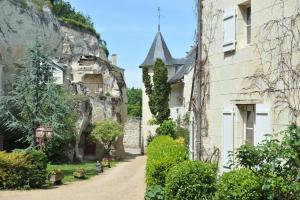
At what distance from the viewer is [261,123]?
10.1 meters

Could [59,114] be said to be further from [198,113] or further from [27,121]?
[198,113]

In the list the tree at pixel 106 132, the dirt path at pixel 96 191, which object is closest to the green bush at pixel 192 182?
the dirt path at pixel 96 191

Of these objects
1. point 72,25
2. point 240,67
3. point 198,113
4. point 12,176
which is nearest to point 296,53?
point 240,67

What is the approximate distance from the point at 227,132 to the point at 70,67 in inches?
1318

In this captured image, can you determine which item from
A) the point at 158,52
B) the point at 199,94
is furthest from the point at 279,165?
the point at 158,52

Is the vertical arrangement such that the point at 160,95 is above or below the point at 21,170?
above

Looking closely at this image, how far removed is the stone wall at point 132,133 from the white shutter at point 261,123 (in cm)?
4365

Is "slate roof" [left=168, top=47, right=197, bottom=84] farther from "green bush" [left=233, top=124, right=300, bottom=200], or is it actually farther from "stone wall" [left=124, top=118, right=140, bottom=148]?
"green bush" [left=233, top=124, right=300, bottom=200]

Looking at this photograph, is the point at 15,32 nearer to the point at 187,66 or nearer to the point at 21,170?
the point at 187,66

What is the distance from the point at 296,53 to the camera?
9273 mm

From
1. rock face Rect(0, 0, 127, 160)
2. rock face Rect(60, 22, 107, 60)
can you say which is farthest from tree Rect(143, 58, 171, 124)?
rock face Rect(60, 22, 107, 60)

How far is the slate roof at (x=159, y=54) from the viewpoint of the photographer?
49.8 meters

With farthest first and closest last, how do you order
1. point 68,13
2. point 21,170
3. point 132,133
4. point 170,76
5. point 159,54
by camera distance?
point 68,13 < point 132,133 < point 159,54 < point 170,76 < point 21,170

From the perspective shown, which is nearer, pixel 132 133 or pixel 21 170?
pixel 21 170
